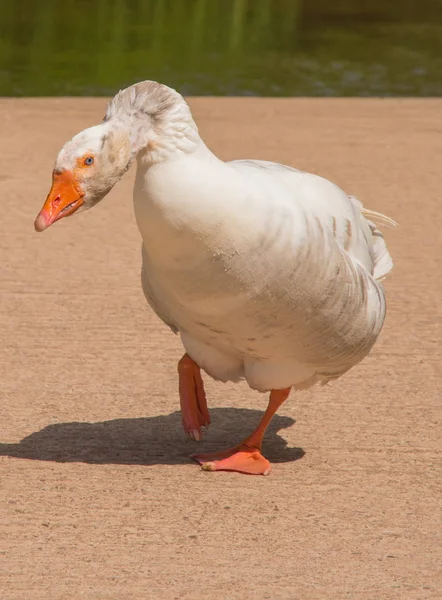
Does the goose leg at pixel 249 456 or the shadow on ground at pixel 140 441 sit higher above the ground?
the goose leg at pixel 249 456

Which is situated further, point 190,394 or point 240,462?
point 190,394

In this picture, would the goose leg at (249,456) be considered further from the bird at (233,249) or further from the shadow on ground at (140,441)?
the shadow on ground at (140,441)

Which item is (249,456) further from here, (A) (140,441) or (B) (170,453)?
(A) (140,441)

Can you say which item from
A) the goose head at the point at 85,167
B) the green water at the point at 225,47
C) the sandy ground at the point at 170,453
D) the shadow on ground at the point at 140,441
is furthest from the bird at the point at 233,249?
the green water at the point at 225,47

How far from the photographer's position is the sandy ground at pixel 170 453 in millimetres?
3762

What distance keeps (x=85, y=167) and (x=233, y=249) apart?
0.53m

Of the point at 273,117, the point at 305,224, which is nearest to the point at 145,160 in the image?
the point at 305,224

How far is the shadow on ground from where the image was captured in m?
4.66

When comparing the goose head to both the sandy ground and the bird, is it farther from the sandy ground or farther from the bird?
the sandy ground

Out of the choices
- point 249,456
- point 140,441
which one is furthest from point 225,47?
A: point 249,456

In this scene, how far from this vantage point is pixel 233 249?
3881 mm

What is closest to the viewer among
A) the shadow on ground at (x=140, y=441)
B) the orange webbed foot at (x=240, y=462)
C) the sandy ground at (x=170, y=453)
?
the sandy ground at (x=170, y=453)

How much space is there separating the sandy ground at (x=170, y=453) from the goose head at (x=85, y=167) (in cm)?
106

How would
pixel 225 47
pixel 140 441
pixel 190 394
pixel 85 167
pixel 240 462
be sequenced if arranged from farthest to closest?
1. pixel 225 47
2. pixel 140 441
3. pixel 190 394
4. pixel 240 462
5. pixel 85 167
